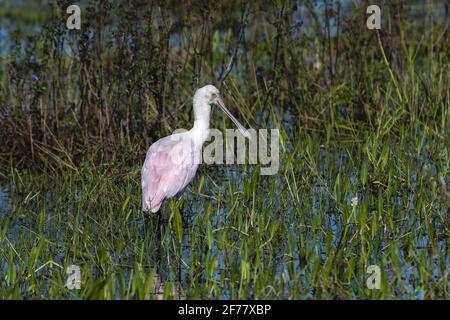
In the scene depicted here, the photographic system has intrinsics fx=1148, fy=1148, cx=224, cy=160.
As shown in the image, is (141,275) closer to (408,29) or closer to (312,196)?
(312,196)

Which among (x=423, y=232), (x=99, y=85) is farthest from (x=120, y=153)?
(x=423, y=232)

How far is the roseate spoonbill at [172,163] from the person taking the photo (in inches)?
271

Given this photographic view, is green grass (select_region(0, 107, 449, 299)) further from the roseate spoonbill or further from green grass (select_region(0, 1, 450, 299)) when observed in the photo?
the roseate spoonbill

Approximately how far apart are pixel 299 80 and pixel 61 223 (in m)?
3.16

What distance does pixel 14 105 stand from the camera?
Answer: 8586mm

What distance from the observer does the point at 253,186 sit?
22.1ft

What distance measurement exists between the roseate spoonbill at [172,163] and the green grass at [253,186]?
135mm

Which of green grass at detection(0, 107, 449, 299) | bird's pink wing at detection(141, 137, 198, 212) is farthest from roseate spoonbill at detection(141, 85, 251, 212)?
green grass at detection(0, 107, 449, 299)

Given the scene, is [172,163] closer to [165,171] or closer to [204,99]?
[165,171]

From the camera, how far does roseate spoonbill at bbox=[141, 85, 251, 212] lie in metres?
6.88

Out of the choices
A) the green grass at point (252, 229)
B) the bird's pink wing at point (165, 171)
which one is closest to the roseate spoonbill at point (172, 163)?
the bird's pink wing at point (165, 171)

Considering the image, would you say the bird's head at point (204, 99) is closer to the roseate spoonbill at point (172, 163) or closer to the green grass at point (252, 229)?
the roseate spoonbill at point (172, 163)

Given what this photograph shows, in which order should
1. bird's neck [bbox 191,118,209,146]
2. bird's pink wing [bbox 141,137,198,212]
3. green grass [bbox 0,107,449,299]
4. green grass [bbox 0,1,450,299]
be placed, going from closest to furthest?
1. green grass [bbox 0,107,449,299]
2. green grass [bbox 0,1,450,299]
3. bird's pink wing [bbox 141,137,198,212]
4. bird's neck [bbox 191,118,209,146]

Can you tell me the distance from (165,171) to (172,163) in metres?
0.09
